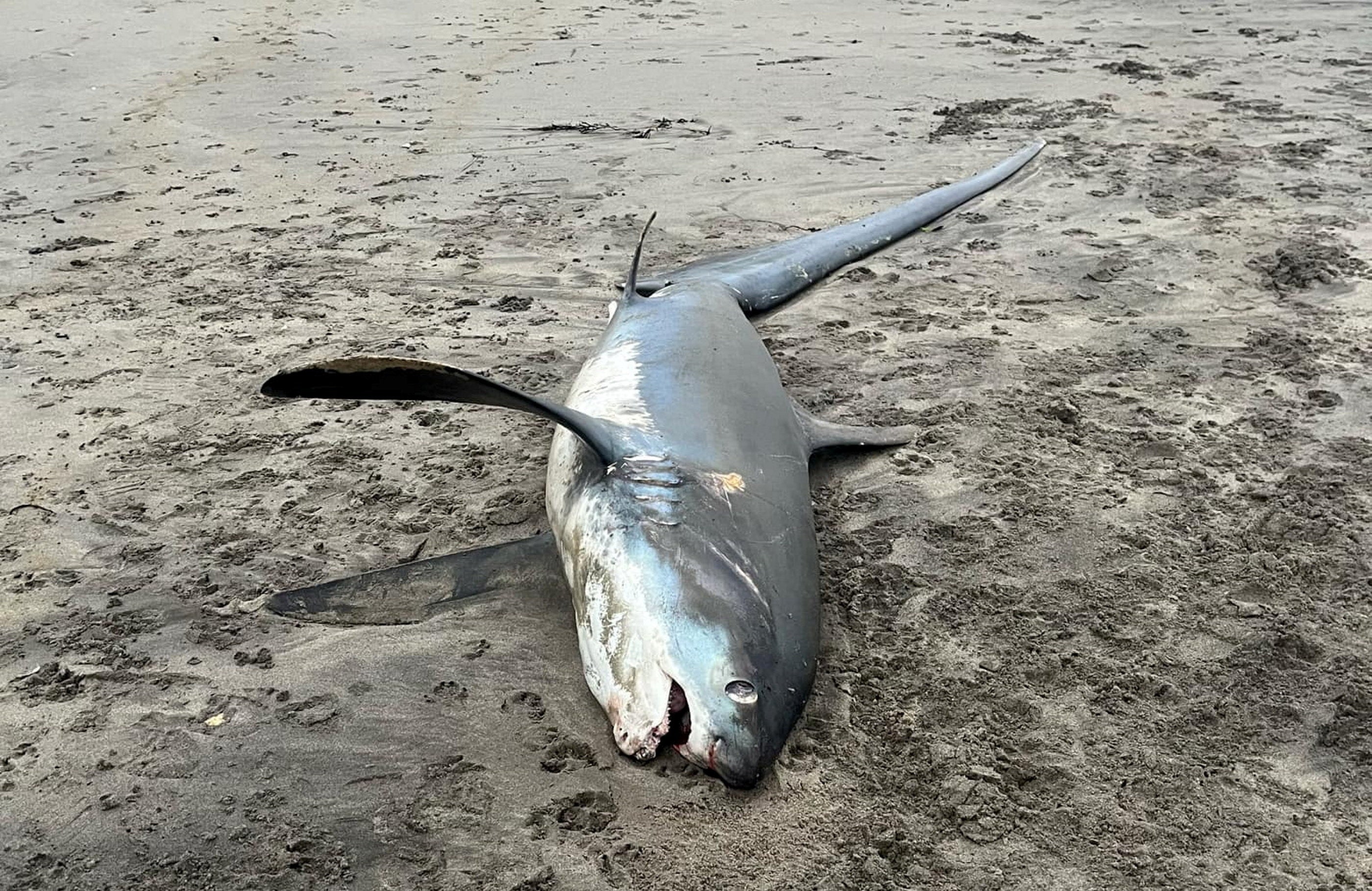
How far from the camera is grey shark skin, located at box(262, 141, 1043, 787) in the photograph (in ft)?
7.98

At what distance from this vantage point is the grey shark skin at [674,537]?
95.8 inches

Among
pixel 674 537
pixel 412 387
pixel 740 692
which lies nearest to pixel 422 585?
pixel 412 387

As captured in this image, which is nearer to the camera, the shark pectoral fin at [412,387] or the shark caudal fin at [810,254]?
the shark pectoral fin at [412,387]

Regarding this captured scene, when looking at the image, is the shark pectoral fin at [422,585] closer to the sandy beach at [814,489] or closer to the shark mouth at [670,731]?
the sandy beach at [814,489]

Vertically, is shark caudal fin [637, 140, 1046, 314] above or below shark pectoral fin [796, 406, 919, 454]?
→ above

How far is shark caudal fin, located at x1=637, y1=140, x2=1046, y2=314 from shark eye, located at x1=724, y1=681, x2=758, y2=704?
2.40 m

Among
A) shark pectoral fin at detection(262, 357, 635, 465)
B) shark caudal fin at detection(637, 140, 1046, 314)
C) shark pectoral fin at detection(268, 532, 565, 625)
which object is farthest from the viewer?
shark caudal fin at detection(637, 140, 1046, 314)

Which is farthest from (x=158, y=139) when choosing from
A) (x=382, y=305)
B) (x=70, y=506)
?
(x=70, y=506)

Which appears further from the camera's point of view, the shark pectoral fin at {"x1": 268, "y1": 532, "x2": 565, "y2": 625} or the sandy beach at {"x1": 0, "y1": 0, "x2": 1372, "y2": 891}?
the shark pectoral fin at {"x1": 268, "y1": 532, "x2": 565, "y2": 625}

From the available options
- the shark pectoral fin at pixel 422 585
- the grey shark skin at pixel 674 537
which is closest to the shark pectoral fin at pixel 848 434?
the grey shark skin at pixel 674 537

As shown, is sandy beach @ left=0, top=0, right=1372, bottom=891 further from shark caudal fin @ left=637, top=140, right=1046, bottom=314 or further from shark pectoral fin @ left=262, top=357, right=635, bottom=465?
shark pectoral fin @ left=262, top=357, right=635, bottom=465

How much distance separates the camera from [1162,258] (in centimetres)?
554

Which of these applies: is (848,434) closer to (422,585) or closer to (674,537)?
(674,537)

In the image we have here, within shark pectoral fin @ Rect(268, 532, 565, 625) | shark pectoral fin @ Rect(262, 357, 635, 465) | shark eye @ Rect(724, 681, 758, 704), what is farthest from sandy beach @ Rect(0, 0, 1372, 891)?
shark pectoral fin @ Rect(262, 357, 635, 465)
